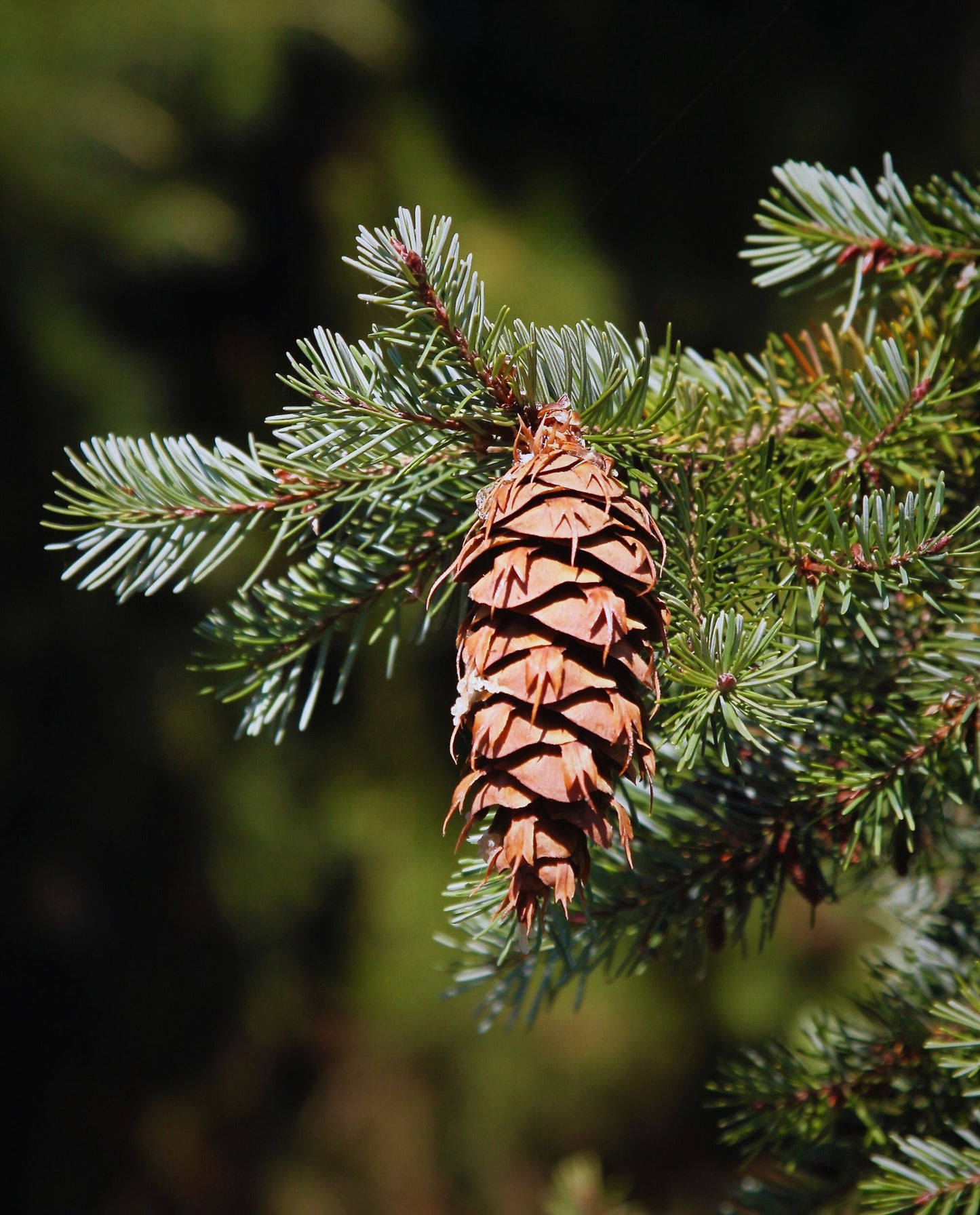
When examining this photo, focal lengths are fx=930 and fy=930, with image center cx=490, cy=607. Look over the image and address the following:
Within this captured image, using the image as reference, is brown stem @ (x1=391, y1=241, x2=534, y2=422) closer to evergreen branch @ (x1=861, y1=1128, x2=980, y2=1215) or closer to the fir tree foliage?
the fir tree foliage

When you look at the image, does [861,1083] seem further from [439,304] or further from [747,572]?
[439,304]

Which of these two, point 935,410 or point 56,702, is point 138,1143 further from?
point 935,410

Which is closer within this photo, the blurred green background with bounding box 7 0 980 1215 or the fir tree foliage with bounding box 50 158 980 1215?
the fir tree foliage with bounding box 50 158 980 1215

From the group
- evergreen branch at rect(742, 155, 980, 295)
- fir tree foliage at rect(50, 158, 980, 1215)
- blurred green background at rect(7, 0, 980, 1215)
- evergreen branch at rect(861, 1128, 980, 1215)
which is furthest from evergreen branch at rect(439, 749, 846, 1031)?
blurred green background at rect(7, 0, 980, 1215)

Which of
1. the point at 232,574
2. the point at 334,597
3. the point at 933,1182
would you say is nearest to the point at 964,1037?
the point at 933,1182

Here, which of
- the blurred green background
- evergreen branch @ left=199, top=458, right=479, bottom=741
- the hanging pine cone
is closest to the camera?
the hanging pine cone

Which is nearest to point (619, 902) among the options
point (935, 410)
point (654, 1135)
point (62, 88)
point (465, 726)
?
point (465, 726)

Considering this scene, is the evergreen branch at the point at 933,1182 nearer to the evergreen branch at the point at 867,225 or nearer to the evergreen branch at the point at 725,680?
the evergreen branch at the point at 725,680
